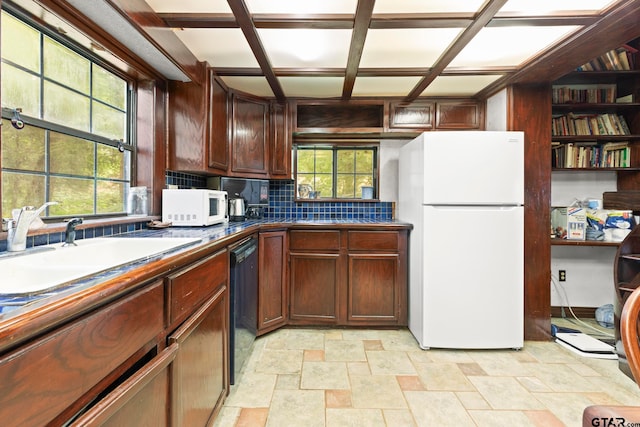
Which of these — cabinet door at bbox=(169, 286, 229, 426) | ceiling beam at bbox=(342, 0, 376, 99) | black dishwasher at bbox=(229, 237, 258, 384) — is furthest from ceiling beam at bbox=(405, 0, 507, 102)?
cabinet door at bbox=(169, 286, 229, 426)

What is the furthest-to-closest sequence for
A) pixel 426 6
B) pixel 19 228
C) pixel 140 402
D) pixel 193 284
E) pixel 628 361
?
pixel 426 6, pixel 193 284, pixel 19 228, pixel 140 402, pixel 628 361

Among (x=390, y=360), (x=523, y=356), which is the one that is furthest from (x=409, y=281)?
(x=523, y=356)

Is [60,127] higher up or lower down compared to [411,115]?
lower down

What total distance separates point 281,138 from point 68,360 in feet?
8.60

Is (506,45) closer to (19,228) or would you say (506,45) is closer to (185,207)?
(185,207)

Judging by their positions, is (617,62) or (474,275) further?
(617,62)

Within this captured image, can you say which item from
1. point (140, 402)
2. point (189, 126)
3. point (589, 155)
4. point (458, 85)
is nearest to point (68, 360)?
point (140, 402)

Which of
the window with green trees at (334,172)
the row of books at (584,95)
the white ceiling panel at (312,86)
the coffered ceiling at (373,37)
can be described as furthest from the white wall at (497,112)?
the white ceiling panel at (312,86)

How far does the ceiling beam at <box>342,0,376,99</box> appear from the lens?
5.20ft

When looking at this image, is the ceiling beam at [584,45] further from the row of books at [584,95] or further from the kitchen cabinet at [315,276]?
the kitchen cabinet at [315,276]

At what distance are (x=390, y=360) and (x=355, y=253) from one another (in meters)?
0.88

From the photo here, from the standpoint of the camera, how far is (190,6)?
1644 mm

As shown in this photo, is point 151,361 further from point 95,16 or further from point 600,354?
point 600,354

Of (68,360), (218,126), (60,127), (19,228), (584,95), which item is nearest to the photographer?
(68,360)
